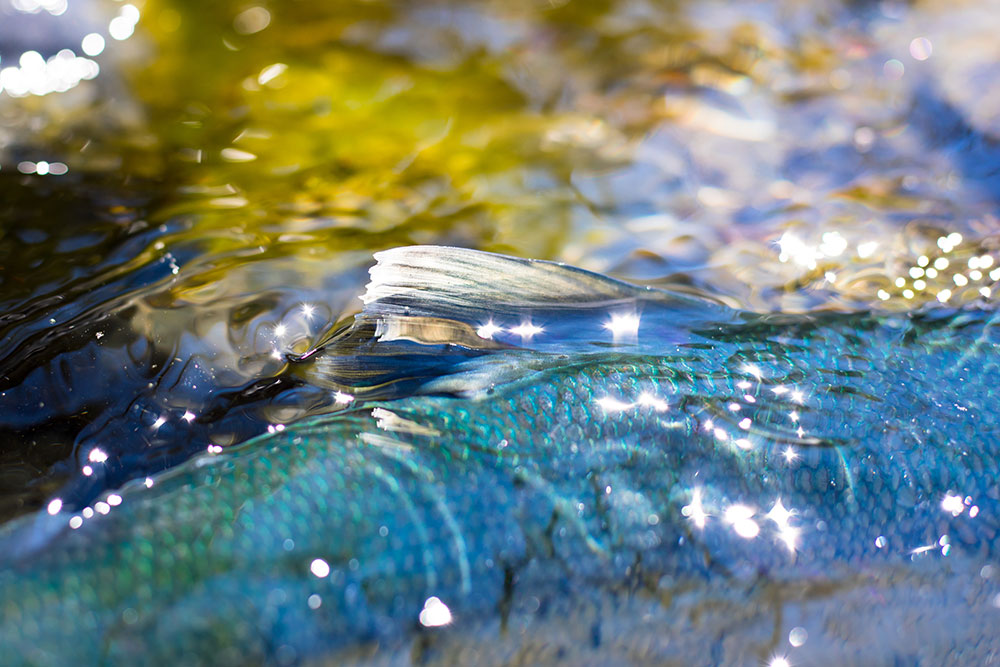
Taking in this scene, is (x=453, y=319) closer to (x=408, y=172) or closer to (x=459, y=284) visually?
(x=459, y=284)

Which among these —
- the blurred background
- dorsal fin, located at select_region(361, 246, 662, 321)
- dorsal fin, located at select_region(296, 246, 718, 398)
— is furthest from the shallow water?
dorsal fin, located at select_region(361, 246, 662, 321)

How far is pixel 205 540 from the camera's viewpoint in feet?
3.22

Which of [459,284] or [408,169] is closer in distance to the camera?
[459,284]

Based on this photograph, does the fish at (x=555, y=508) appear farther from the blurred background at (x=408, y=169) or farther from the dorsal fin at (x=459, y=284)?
the blurred background at (x=408, y=169)

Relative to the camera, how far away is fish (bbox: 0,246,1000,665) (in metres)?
0.97

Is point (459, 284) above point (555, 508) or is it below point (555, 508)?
above

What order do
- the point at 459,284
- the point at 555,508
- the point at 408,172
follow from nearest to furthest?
1. the point at 555,508
2. the point at 459,284
3. the point at 408,172

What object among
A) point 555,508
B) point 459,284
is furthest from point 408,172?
point 555,508

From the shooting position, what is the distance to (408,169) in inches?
91.4

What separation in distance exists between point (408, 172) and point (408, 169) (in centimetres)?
2

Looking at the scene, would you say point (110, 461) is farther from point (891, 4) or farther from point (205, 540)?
point (891, 4)

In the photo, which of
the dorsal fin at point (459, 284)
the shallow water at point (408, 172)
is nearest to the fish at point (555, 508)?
the dorsal fin at point (459, 284)

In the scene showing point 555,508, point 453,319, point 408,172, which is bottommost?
point 555,508

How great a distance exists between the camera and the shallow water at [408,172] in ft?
5.21
